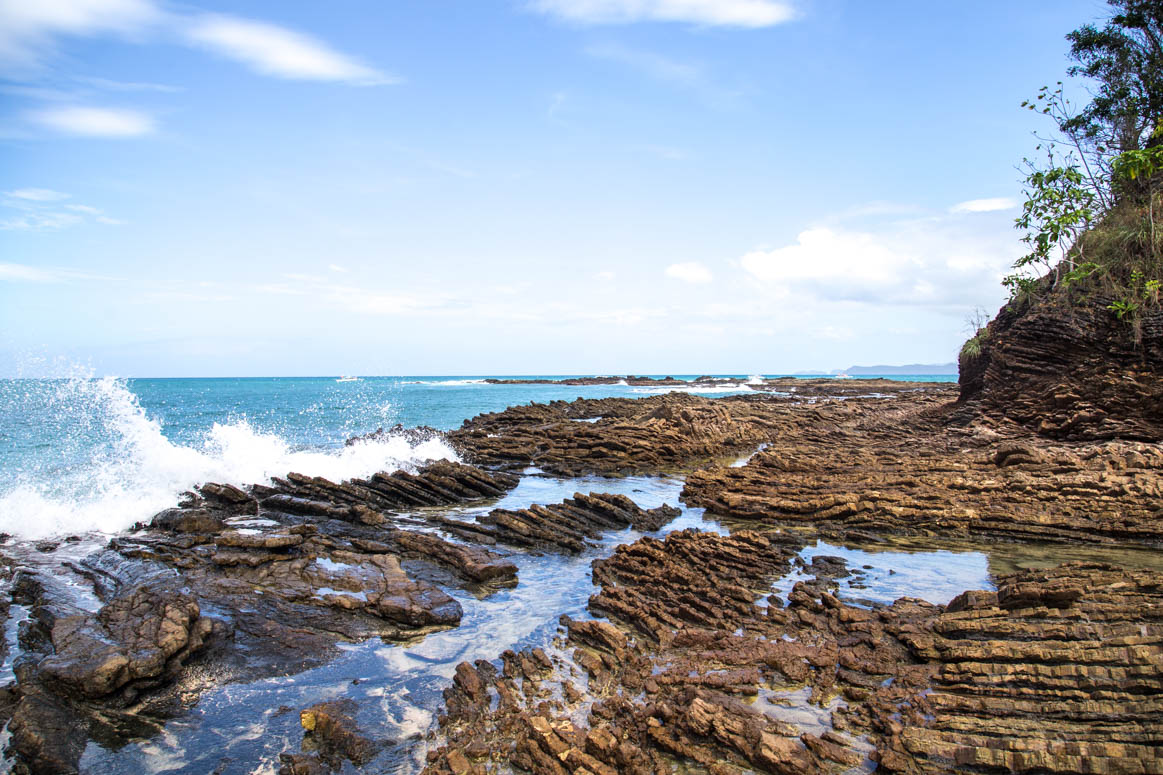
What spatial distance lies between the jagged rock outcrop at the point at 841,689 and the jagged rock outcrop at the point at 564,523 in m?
4.71

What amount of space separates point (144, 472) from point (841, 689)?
19908 millimetres

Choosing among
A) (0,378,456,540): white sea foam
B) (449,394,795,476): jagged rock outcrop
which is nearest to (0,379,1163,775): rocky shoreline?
(0,378,456,540): white sea foam

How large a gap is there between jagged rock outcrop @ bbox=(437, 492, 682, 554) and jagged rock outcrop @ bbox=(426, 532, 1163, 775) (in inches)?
185

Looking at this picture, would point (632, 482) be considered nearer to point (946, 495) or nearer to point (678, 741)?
point (946, 495)

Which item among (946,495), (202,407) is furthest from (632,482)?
(202,407)

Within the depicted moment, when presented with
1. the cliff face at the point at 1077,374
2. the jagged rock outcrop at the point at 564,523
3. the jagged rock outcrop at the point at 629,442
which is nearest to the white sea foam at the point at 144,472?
the jagged rock outcrop at the point at 629,442

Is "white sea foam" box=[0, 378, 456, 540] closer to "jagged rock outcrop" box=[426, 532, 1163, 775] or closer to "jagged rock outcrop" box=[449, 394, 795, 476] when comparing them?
"jagged rock outcrop" box=[449, 394, 795, 476]

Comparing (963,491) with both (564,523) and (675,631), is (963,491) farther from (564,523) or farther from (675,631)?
(675,631)

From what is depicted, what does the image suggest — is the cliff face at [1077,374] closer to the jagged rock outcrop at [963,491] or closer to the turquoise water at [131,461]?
the jagged rock outcrop at [963,491]

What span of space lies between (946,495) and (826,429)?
1492cm

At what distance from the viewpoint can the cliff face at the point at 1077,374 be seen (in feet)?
59.9

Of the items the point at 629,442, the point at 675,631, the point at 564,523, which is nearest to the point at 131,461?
the point at 564,523

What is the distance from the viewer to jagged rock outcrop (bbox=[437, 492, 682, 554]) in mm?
14008

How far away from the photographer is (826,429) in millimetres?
29594
